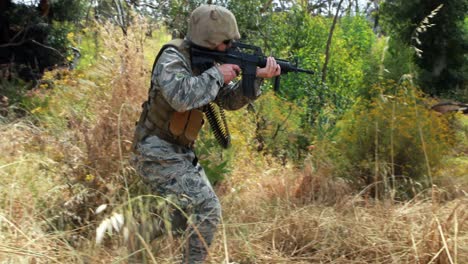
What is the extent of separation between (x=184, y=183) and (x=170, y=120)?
33cm

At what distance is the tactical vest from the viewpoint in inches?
111

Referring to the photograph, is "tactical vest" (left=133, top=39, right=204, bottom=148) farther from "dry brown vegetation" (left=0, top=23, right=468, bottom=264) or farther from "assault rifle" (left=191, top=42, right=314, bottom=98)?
"dry brown vegetation" (left=0, top=23, right=468, bottom=264)

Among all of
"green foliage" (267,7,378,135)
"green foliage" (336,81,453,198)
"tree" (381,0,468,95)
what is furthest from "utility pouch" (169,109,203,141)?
"tree" (381,0,468,95)

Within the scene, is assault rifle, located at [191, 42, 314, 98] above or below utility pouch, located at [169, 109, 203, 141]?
above

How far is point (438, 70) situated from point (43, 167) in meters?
8.63

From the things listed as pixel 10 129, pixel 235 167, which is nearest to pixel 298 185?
pixel 235 167

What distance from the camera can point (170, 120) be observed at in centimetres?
282

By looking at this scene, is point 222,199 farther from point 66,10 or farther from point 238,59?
point 66,10

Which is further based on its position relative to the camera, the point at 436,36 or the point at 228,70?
the point at 436,36

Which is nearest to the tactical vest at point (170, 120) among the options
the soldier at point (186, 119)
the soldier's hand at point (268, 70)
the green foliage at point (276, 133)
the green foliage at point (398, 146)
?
the soldier at point (186, 119)

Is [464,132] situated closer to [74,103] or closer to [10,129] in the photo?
[74,103]

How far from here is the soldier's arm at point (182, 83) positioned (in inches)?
103

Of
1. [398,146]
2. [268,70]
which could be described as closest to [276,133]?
[398,146]

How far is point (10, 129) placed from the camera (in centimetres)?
515
